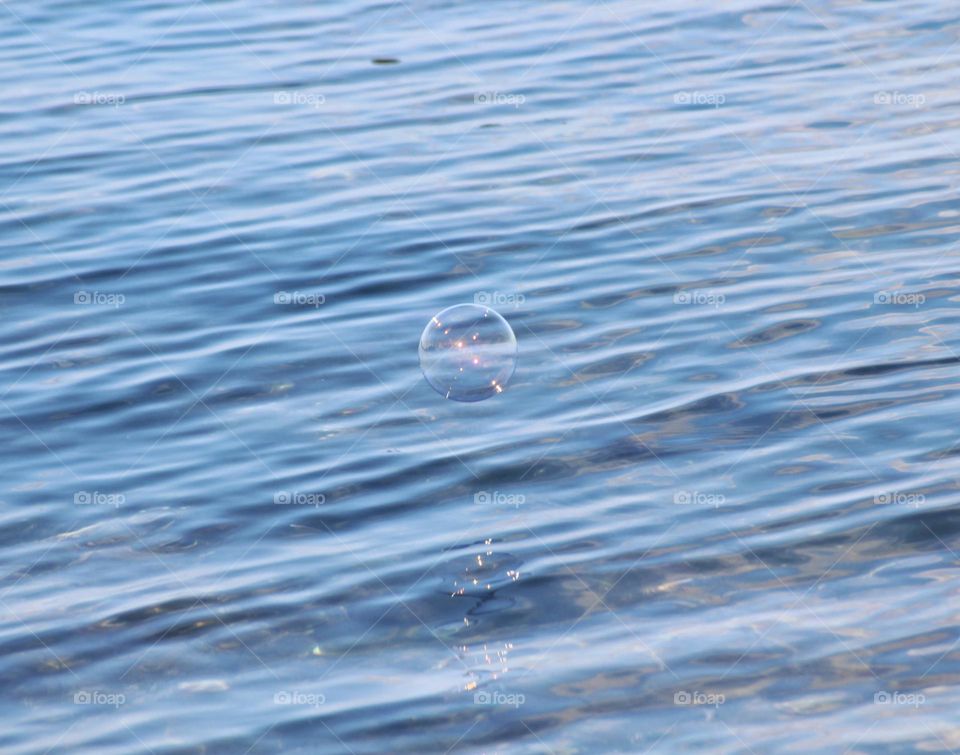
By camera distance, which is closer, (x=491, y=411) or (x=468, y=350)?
(x=468, y=350)

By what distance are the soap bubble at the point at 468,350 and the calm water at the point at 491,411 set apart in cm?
36

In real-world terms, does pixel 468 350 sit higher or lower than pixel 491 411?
higher

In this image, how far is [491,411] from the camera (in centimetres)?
795

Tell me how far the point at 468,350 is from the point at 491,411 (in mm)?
664

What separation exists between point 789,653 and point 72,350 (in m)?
4.95

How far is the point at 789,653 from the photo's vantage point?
5.82 m

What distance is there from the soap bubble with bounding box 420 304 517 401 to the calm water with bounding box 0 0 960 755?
1.18 ft

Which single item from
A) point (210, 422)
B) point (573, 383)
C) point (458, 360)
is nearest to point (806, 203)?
point (573, 383)

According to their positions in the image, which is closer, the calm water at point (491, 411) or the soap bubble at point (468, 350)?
the calm water at point (491, 411)

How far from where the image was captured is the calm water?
5.77 m

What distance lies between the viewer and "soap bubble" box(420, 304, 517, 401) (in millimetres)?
7387

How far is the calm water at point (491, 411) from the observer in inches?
227

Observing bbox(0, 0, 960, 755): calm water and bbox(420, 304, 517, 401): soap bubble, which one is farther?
bbox(420, 304, 517, 401): soap bubble

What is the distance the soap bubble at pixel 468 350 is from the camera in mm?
7387
